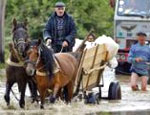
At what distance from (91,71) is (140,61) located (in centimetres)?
387

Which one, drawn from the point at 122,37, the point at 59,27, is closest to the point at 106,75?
the point at 122,37

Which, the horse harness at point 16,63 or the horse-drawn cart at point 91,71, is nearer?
the horse harness at point 16,63

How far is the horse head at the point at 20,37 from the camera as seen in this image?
523 inches

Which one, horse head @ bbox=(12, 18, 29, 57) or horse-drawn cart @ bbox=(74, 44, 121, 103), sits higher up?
horse head @ bbox=(12, 18, 29, 57)

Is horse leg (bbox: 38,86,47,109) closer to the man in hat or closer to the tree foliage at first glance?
the man in hat

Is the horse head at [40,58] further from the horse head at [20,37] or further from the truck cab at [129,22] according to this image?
the truck cab at [129,22]

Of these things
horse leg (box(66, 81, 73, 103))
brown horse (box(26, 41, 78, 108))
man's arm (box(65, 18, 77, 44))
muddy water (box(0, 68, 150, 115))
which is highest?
man's arm (box(65, 18, 77, 44))

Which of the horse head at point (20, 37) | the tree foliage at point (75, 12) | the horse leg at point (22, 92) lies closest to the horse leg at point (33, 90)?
the horse leg at point (22, 92)

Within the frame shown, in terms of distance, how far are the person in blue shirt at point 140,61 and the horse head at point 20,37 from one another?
5.29m

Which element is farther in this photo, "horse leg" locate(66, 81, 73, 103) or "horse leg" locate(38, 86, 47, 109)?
"horse leg" locate(66, 81, 73, 103)

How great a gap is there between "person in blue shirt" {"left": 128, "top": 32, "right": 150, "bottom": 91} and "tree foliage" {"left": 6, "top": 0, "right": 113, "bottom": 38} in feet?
57.4

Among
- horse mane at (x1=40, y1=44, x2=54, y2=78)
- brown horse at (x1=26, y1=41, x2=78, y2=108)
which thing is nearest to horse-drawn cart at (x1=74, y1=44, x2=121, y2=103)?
brown horse at (x1=26, y1=41, x2=78, y2=108)

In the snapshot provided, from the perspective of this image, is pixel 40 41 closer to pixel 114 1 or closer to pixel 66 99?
pixel 66 99

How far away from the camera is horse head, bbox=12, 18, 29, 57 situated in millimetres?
13297
